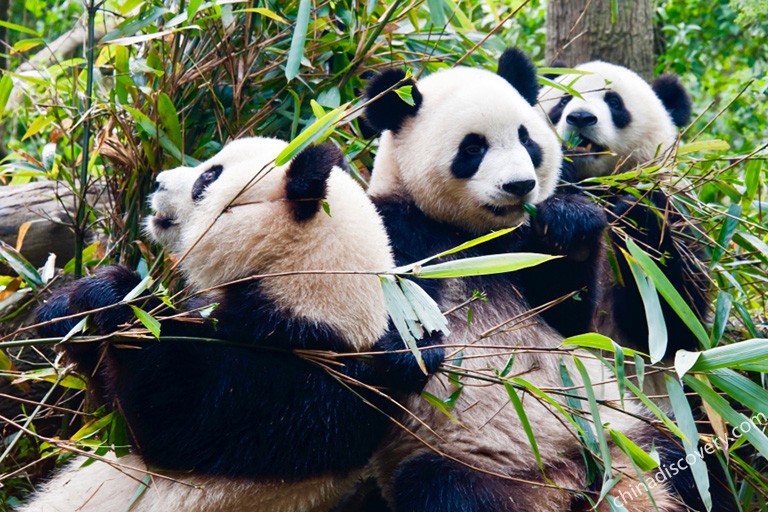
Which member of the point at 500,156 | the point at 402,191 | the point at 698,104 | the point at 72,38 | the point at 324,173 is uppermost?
the point at 324,173

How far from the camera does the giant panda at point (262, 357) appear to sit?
249 centimetres

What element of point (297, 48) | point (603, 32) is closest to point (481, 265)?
point (297, 48)

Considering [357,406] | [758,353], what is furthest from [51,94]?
[758,353]

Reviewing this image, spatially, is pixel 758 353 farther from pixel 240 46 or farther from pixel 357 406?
pixel 240 46

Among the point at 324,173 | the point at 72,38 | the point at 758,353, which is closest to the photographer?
the point at 758,353

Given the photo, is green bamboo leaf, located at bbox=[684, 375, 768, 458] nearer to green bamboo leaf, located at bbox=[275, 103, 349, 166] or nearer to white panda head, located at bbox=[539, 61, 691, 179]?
green bamboo leaf, located at bbox=[275, 103, 349, 166]

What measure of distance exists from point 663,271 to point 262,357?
2020 millimetres

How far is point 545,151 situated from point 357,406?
145 cm

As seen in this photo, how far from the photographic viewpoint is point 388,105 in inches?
137

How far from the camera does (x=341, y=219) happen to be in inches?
106

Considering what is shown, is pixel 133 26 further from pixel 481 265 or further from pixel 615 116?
pixel 615 116

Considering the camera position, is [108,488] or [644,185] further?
[644,185]

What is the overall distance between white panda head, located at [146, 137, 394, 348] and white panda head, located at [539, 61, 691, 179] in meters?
1.64

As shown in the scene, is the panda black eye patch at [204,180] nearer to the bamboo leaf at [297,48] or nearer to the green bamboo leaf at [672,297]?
the bamboo leaf at [297,48]
